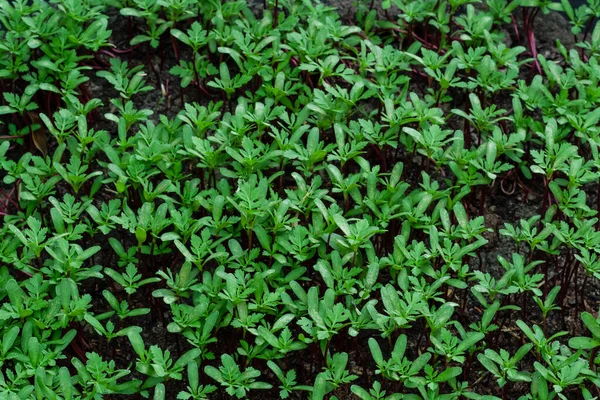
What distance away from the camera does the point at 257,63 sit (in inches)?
167

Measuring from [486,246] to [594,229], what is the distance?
42cm

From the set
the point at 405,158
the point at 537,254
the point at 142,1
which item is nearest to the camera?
the point at 537,254

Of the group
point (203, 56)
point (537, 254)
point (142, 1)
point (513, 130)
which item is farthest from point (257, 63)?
point (537, 254)

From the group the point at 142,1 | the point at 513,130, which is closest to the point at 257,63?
the point at 142,1

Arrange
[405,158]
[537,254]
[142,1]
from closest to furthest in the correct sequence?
[537,254]
[405,158]
[142,1]

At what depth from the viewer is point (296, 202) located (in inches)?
145

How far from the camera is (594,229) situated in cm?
381

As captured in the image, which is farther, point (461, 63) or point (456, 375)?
point (461, 63)

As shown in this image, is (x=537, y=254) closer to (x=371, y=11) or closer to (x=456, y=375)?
(x=456, y=375)

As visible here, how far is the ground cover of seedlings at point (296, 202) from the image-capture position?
3.38 m

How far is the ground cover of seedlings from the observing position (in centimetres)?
338

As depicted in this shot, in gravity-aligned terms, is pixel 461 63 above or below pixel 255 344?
above

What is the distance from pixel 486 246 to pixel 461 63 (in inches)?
33.4

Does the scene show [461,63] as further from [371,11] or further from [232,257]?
[232,257]
